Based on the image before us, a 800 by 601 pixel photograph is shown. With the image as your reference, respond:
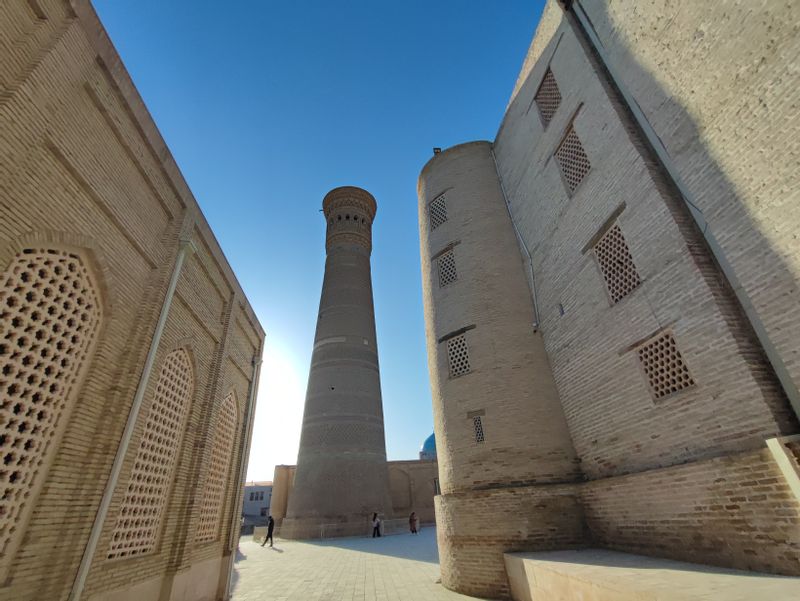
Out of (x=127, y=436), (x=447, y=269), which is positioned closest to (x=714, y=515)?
(x=127, y=436)

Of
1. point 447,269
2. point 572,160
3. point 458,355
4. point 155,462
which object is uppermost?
point 572,160

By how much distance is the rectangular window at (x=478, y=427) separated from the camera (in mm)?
7703

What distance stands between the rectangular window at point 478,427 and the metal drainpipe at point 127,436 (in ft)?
18.6

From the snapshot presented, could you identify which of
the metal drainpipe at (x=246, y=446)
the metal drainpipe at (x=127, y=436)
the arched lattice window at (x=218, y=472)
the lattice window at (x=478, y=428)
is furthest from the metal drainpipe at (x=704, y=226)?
the metal drainpipe at (x=246, y=446)

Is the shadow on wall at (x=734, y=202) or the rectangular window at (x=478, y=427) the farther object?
the rectangular window at (x=478, y=427)

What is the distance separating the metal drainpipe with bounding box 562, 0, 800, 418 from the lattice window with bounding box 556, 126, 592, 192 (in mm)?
1070

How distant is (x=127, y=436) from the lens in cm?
457

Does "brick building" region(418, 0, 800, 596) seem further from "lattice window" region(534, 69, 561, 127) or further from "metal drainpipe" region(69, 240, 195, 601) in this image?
"metal drainpipe" region(69, 240, 195, 601)

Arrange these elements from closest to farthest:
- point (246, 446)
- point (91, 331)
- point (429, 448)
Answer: point (91, 331)
point (246, 446)
point (429, 448)

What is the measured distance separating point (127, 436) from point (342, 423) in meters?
12.5

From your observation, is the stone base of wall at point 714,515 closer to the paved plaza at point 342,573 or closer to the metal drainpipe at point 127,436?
the paved plaza at point 342,573

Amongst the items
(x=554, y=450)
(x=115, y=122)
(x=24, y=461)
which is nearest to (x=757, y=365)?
(x=554, y=450)

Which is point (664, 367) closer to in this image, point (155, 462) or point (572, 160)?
point (572, 160)

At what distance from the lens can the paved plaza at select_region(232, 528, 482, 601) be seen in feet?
21.6
